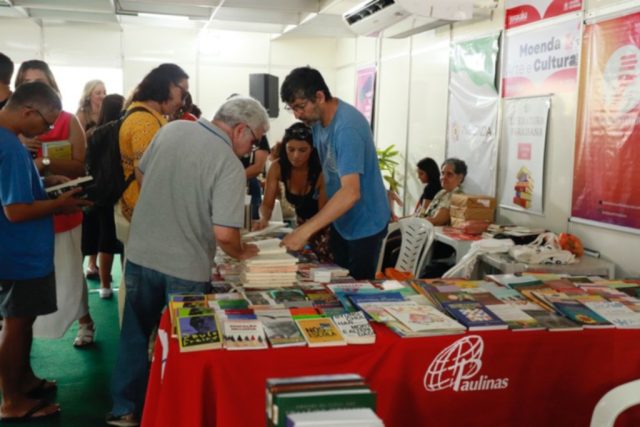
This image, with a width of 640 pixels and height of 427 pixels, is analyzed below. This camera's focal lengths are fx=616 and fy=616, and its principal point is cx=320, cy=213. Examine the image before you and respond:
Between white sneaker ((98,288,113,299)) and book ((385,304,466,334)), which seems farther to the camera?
white sneaker ((98,288,113,299))

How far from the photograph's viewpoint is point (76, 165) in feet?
11.1

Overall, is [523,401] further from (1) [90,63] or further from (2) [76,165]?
(1) [90,63]

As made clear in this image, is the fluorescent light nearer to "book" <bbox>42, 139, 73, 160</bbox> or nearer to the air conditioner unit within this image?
the air conditioner unit

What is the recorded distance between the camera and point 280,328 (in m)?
1.82

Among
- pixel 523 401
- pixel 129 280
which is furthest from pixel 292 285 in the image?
pixel 523 401

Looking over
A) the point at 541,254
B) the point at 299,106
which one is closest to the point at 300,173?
the point at 299,106

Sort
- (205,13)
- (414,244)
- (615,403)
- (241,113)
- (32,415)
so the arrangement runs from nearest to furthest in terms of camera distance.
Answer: (615,403) < (241,113) < (32,415) < (414,244) < (205,13)

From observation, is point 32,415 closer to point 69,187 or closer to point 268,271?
point 69,187

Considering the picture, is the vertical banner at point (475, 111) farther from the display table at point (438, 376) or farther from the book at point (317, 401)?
the book at point (317, 401)

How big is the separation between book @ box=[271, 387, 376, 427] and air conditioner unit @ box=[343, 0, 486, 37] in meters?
4.53

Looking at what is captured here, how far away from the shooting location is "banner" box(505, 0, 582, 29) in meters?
4.40

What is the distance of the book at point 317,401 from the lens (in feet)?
Answer: 3.09

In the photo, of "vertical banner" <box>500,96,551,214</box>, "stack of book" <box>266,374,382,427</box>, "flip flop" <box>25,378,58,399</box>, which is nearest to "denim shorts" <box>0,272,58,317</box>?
"flip flop" <box>25,378,58,399</box>

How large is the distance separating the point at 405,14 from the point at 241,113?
4182mm
